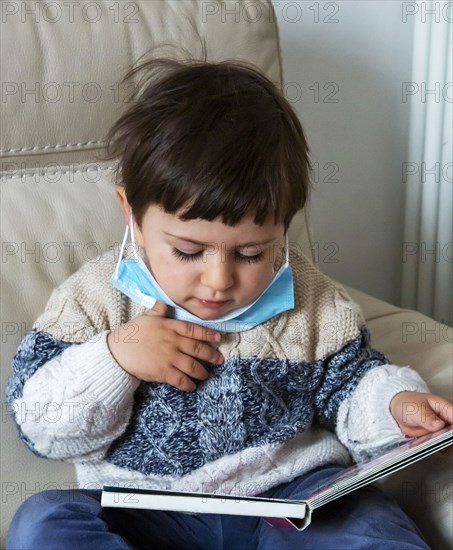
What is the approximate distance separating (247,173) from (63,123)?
1.10ft

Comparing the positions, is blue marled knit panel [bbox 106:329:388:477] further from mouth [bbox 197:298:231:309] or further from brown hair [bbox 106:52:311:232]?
brown hair [bbox 106:52:311:232]

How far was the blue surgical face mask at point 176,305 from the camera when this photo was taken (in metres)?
0.98

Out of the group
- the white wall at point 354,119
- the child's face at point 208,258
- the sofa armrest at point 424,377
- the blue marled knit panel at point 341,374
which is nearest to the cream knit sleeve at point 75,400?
the child's face at point 208,258

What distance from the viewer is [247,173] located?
863 mm

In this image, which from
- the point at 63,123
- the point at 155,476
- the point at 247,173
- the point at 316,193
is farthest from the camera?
the point at 316,193

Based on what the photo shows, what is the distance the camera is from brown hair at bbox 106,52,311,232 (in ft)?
2.81

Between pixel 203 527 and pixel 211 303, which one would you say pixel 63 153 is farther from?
pixel 203 527

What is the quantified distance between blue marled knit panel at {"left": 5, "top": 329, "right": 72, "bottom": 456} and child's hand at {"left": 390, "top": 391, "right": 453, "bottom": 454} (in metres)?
0.38

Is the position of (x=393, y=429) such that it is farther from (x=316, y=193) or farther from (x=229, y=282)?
(x=316, y=193)

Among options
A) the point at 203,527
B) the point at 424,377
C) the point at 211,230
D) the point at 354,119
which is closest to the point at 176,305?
the point at 211,230

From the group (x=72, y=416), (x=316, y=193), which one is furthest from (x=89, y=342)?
(x=316, y=193)

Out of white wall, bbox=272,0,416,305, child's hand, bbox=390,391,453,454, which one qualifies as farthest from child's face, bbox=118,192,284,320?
white wall, bbox=272,0,416,305

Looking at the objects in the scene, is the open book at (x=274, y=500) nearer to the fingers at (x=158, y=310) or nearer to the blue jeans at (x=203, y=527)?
the blue jeans at (x=203, y=527)

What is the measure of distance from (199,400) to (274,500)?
0.19 metres
